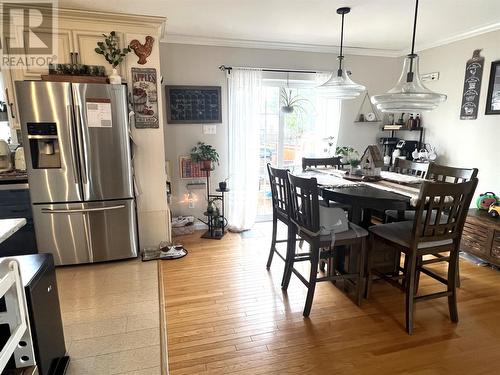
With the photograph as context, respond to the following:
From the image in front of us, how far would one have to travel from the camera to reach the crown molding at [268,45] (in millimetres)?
3557

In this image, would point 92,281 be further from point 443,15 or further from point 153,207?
point 443,15

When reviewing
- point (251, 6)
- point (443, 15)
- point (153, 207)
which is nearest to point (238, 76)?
point (251, 6)

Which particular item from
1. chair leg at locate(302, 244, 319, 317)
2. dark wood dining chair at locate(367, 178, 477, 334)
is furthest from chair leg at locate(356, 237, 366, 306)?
chair leg at locate(302, 244, 319, 317)

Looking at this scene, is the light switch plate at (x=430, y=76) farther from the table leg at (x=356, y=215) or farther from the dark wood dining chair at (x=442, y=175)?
the table leg at (x=356, y=215)

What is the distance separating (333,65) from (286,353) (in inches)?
144

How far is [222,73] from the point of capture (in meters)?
3.76

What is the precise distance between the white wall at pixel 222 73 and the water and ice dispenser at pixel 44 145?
130cm

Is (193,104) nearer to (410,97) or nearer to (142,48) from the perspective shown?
(142,48)

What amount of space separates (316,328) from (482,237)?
200 centimetres

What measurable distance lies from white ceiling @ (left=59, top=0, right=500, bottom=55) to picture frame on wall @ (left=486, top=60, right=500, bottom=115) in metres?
0.41

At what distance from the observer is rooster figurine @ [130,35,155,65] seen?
2881 millimetres

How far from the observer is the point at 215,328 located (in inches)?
81.5

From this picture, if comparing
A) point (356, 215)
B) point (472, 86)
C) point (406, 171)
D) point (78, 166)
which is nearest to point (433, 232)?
point (356, 215)

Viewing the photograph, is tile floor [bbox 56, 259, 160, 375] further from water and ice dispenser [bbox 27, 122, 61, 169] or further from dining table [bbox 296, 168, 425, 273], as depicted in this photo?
dining table [bbox 296, 168, 425, 273]
